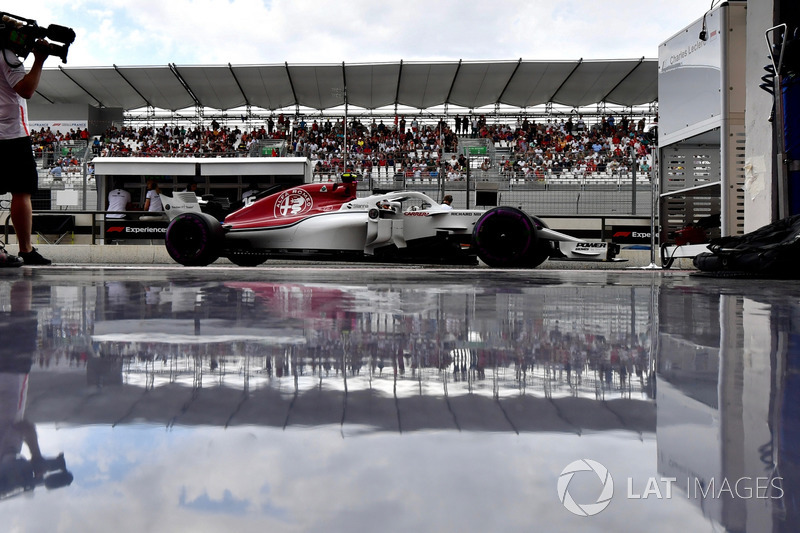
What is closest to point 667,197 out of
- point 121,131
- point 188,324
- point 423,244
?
point 423,244

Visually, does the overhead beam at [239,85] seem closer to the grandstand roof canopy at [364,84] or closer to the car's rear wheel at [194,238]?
the grandstand roof canopy at [364,84]

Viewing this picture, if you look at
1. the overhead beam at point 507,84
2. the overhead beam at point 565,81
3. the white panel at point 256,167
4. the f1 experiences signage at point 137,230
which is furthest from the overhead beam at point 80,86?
the overhead beam at point 565,81

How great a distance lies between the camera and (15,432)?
0.85 meters

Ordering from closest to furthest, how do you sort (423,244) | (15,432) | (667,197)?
(15,432), (423,244), (667,197)

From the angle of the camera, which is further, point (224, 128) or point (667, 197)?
point (224, 128)

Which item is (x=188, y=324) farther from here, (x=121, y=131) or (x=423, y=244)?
(x=121, y=131)

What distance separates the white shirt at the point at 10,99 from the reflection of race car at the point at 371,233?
286 centimetres

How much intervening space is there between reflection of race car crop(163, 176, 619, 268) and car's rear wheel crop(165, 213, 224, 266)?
0.01 m

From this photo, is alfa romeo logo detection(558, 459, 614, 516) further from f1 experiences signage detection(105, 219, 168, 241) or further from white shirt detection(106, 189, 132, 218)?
white shirt detection(106, 189, 132, 218)

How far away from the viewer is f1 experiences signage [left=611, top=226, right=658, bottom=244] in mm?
12016

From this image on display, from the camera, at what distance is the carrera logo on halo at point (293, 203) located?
7.80 metres

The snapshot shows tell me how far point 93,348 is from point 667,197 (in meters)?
8.43

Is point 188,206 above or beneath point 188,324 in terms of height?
above

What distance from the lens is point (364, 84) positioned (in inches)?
1056
